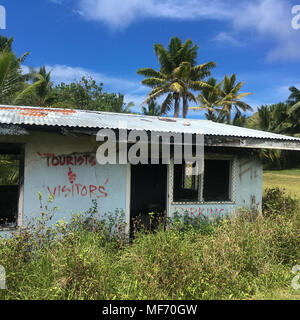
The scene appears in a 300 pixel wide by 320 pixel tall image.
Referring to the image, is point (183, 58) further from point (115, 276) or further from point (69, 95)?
point (115, 276)

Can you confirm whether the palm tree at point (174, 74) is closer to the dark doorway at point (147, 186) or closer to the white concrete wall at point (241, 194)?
the dark doorway at point (147, 186)

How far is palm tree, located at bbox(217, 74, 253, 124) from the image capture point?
1109 inches

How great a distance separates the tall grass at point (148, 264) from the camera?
3352 millimetres

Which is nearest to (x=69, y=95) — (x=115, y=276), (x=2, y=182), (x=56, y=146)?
(x=2, y=182)

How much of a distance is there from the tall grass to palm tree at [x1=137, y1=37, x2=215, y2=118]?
18166 mm

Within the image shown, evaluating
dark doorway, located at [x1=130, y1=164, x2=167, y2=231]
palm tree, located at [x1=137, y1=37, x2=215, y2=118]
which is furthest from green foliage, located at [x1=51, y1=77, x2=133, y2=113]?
dark doorway, located at [x1=130, y1=164, x2=167, y2=231]

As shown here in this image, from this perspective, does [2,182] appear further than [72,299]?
Yes

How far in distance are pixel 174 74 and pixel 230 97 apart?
30.3ft

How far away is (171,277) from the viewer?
11.8ft

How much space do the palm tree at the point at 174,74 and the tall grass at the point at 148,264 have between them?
18.2 m

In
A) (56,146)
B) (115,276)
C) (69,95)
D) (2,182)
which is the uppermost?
(69,95)

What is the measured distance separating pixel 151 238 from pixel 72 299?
159cm

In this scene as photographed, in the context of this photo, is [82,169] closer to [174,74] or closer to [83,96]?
[174,74]

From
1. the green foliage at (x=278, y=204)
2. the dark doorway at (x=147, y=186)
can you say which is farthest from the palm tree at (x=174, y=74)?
the green foliage at (x=278, y=204)
